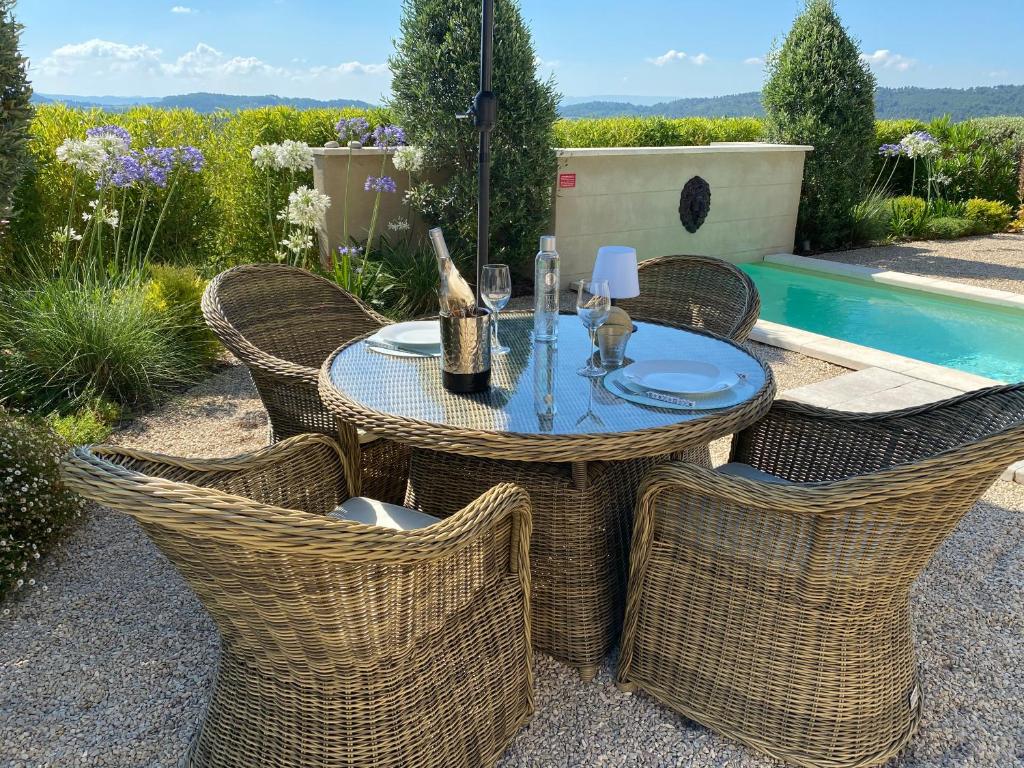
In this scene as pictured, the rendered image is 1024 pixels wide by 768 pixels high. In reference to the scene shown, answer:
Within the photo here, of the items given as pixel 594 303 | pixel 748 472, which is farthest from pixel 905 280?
pixel 594 303

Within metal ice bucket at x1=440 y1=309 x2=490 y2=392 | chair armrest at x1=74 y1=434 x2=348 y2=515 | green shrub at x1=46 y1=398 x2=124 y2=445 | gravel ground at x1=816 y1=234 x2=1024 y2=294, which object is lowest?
green shrub at x1=46 y1=398 x2=124 y2=445

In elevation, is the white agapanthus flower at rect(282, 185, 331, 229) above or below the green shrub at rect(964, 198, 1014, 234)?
above

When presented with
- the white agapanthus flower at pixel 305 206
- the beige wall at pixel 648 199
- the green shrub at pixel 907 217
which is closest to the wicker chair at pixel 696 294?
the white agapanthus flower at pixel 305 206

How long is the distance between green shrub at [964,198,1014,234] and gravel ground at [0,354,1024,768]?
27.8 feet

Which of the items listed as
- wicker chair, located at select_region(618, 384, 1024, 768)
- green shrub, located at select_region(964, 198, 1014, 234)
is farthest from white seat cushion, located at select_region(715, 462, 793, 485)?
green shrub, located at select_region(964, 198, 1014, 234)

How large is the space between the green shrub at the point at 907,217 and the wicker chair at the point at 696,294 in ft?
23.6

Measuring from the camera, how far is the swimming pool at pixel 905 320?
18.5 ft

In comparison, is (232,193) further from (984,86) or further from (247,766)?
(984,86)

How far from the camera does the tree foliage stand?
304cm

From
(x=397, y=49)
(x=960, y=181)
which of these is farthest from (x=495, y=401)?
(x=960, y=181)

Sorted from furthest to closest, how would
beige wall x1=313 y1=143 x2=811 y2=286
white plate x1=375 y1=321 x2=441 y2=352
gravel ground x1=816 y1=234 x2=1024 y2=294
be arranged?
1. gravel ground x1=816 y1=234 x2=1024 y2=294
2. beige wall x1=313 y1=143 x2=811 y2=286
3. white plate x1=375 y1=321 x2=441 y2=352

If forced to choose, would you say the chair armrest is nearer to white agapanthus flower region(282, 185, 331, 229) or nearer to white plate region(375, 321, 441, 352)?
white plate region(375, 321, 441, 352)

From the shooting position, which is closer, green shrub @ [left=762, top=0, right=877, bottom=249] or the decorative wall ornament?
the decorative wall ornament

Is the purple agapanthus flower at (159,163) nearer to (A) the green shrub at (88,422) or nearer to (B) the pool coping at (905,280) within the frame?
(A) the green shrub at (88,422)
